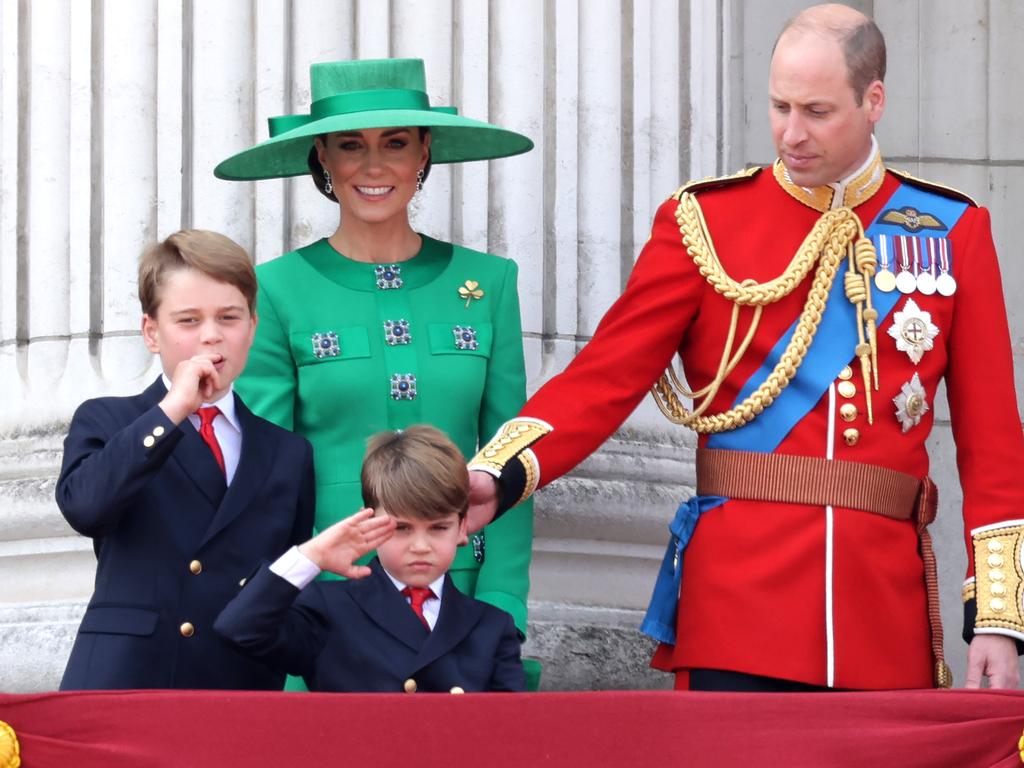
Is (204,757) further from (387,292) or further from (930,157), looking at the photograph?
(930,157)

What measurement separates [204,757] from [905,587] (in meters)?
1.31

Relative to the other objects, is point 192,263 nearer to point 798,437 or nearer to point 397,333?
point 397,333

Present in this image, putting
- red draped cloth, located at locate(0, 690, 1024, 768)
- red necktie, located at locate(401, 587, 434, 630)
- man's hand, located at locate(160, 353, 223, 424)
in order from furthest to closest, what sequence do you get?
red necktie, located at locate(401, 587, 434, 630) → man's hand, located at locate(160, 353, 223, 424) → red draped cloth, located at locate(0, 690, 1024, 768)

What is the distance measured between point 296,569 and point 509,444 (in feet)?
1.79

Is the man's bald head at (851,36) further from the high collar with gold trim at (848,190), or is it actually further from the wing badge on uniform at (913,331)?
the wing badge on uniform at (913,331)

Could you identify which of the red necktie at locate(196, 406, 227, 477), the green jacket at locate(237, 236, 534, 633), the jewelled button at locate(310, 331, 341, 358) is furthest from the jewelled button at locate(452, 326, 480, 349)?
the red necktie at locate(196, 406, 227, 477)

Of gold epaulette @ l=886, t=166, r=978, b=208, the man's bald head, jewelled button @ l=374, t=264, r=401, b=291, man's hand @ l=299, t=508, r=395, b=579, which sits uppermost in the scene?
the man's bald head

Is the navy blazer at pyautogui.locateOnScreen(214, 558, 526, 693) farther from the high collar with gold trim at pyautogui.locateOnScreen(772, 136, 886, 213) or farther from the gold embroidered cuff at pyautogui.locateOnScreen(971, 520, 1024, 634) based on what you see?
the high collar with gold trim at pyautogui.locateOnScreen(772, 136, 886, 213)

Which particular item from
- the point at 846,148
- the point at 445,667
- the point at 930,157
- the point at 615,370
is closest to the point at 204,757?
the point at 445,667

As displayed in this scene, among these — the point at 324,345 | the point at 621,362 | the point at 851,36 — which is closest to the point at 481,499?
the point at 621,362

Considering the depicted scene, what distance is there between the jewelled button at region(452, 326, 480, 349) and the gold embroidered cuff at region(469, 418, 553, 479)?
1.17 feet

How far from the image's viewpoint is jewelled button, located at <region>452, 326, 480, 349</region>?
423 cm

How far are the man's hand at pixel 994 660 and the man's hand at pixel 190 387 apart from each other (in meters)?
1.30

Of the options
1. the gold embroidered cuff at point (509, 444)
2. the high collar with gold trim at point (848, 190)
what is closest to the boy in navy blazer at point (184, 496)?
the gold embroidered cuff at point (509, 444)
